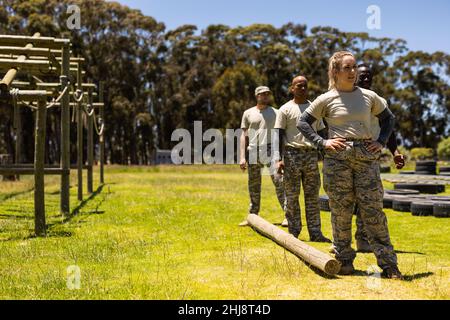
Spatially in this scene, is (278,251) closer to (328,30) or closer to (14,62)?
(14,62)

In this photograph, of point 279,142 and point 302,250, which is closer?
point 302,250

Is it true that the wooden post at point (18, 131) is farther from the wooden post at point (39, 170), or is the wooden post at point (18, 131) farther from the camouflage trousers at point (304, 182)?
the camouflage trousers at point (304, 182)

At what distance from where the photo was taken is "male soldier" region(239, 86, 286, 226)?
349 inches

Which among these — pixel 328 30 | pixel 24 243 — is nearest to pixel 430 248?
pixel 24 243

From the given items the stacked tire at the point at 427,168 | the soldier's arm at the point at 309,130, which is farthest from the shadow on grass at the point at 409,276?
the stacked tire at the point at 427,168

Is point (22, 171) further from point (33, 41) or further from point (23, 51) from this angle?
point (33, 41)

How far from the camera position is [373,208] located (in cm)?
524

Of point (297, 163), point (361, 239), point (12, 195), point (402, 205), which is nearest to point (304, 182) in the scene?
point (297, 163)

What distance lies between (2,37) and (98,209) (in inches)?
159

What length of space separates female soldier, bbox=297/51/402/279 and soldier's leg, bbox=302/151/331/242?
1.92m

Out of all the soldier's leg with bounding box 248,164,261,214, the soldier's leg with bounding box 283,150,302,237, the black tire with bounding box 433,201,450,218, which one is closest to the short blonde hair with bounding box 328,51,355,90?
the soldier's leg with bounding box 283,150,302,237

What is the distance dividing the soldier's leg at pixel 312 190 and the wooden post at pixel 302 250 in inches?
21.8

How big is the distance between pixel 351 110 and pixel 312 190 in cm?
234
